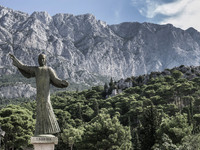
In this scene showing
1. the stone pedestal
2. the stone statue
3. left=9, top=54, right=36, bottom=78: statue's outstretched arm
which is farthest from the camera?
left=9, top=54, right=36, bottom=78: statue's outstretched arm

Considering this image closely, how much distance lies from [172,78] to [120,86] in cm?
2482

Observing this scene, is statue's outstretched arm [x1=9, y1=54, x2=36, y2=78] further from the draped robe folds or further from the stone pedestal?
the stone pedestal

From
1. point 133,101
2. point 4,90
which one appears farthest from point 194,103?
point 4,90

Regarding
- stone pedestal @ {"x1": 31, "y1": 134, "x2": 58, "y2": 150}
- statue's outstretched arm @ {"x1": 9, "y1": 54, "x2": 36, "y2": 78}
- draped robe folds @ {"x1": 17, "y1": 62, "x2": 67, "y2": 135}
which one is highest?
statue's outstretched arm @ {"x1": 9, "y1": 54, "x2": 36, "y2": 78}

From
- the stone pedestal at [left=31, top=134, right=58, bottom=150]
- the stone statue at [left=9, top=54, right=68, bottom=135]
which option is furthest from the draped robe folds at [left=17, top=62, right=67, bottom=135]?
the stone pedestal at [left=31, top=134, right=58, bottom=150]

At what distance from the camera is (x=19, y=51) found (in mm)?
191000

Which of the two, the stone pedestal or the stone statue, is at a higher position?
the stone statue

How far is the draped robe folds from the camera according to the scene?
316 inches

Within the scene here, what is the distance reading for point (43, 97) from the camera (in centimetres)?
823

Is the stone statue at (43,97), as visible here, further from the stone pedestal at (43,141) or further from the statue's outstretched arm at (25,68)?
the stone pedestal at (43,141)

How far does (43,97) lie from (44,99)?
0.24 feet

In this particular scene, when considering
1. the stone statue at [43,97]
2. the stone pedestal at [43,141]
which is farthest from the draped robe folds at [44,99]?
the stone pedestal at [43,141]

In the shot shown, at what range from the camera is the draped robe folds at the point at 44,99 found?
8.02 metres

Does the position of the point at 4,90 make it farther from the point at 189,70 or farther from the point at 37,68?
the point at 37,68
